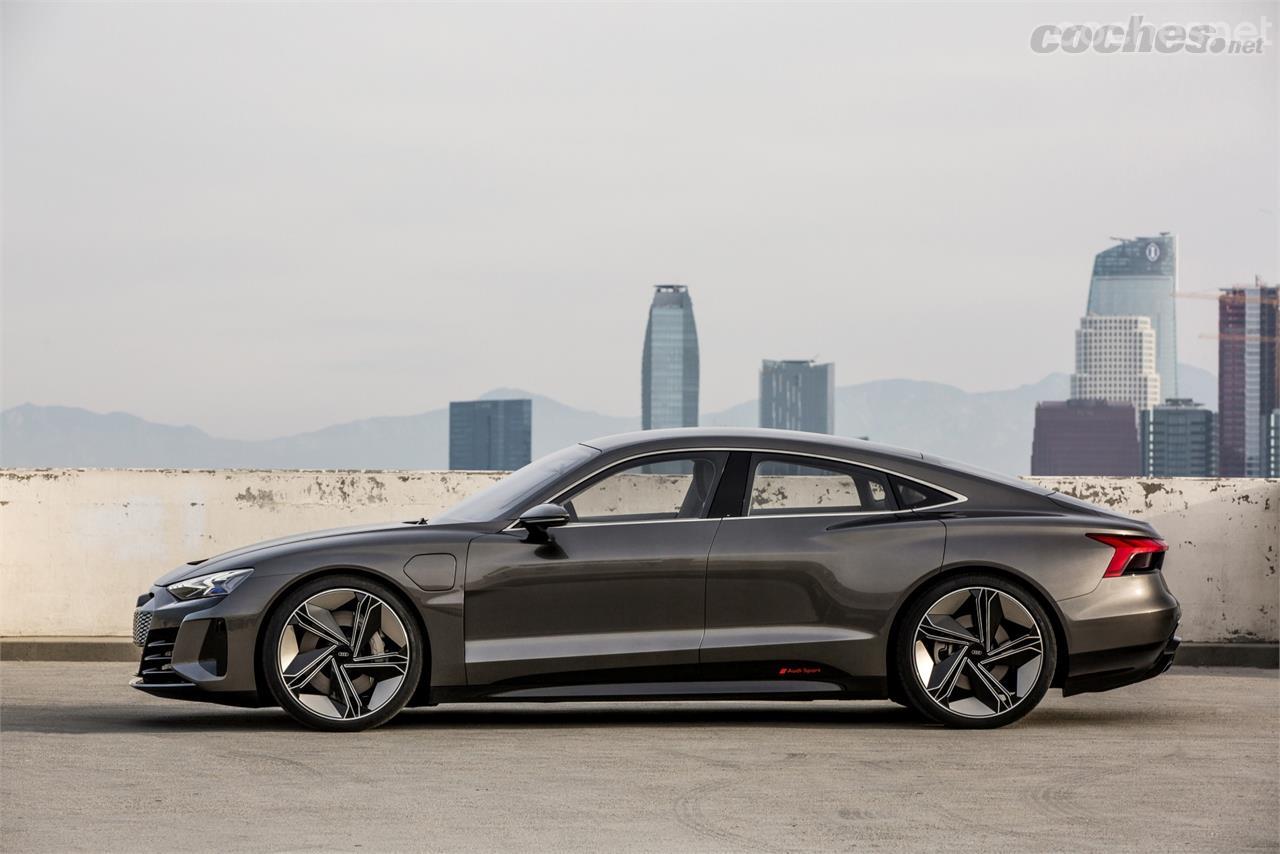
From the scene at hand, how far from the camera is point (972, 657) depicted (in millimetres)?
7703

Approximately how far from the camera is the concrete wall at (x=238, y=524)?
462 inches

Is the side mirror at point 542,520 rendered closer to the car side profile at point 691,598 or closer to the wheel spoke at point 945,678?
the car side profile at point 691,598

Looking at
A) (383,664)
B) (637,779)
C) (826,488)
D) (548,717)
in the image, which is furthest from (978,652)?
(383,664)

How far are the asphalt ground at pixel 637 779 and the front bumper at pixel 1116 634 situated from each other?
0.26 meters

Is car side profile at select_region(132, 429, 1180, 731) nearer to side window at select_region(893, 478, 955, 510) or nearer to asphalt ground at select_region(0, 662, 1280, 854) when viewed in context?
side window at select_region(893, 478, 955, 510)

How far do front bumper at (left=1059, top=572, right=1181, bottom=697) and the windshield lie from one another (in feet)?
7.82

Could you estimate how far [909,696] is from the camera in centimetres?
763

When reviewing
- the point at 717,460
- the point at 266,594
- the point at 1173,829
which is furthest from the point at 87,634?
the point at 1173,829

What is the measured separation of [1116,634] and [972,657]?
0.69 meters

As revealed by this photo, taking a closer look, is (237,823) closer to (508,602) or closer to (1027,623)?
(508,602)

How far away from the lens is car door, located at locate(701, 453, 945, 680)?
754 cm

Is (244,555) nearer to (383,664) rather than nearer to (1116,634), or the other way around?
(383,664)

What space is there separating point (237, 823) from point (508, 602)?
228 cm

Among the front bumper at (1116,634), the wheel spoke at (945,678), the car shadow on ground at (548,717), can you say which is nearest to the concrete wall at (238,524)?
the car shadow on ground at (548,717)
